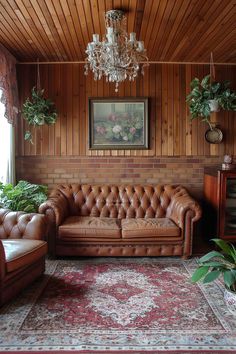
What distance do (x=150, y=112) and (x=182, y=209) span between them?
172cm

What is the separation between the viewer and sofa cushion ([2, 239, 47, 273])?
2.62 m

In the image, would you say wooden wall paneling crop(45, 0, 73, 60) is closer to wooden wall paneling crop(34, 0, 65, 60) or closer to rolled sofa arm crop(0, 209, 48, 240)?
wooden wall paneling crop(34, 0, 65, 60)

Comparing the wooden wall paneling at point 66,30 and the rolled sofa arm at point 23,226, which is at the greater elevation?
the wooden wall paneling at point 66,30

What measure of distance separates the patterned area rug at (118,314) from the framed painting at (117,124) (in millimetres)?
1982

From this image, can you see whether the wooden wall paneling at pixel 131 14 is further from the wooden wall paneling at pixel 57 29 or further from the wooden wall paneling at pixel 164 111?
the wooden wall paneling at pixel 164 111

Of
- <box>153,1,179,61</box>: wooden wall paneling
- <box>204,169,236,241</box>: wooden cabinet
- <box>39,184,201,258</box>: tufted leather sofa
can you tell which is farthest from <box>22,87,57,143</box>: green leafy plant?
<box>204,169,236,241</box>: wooden cabinet

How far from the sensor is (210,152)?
4707 mm

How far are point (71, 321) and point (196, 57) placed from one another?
3882mm

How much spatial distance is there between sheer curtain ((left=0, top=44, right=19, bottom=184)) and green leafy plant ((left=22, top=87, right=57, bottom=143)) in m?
0.19

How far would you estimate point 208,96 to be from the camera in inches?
165

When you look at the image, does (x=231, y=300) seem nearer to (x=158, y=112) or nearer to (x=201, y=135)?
(x=201, y=135)

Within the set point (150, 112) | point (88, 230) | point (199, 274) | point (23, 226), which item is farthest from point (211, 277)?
point (150, 112)

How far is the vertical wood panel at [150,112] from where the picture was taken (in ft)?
15.2

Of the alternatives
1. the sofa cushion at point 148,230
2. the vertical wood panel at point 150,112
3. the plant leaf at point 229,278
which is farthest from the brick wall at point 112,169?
the plant leaf at point 229,278
